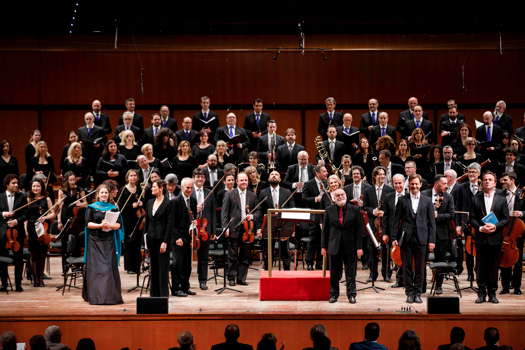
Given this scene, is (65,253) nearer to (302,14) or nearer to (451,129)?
(451,129)

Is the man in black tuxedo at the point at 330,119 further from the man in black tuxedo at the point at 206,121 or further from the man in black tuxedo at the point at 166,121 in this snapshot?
the man in black tuxedo at the point at 166,121

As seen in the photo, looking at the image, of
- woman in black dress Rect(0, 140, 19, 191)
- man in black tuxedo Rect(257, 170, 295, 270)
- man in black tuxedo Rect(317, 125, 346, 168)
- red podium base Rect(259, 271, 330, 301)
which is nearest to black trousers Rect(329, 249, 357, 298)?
red podium base Rect(259, 271, 330, 301)

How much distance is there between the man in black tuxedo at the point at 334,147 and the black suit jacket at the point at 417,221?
115 inches

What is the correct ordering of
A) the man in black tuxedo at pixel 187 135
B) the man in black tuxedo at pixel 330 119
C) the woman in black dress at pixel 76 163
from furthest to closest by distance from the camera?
the man in black tuxedo at pixel 330 119 < the man in black tuxedo at pixel 187 135 < the woman in black dress at pixel 76 163

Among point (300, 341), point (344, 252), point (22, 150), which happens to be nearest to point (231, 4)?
point (22, 150)

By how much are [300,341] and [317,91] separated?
7482mm

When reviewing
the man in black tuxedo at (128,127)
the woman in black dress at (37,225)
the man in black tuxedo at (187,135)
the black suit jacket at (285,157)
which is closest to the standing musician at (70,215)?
the woman in black dress at (37,225)

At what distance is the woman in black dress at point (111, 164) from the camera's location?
9.66 metres

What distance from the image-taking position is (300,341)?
652cm

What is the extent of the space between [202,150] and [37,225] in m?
2.57

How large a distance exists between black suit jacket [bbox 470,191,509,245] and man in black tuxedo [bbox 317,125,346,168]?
3.10 metres

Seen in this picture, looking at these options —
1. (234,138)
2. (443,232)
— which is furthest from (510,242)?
(234,138)

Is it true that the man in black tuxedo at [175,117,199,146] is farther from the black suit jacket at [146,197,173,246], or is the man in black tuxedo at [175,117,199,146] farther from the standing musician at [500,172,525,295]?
the standing musician at [500,172,525,295]

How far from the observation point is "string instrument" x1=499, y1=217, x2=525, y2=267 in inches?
291
